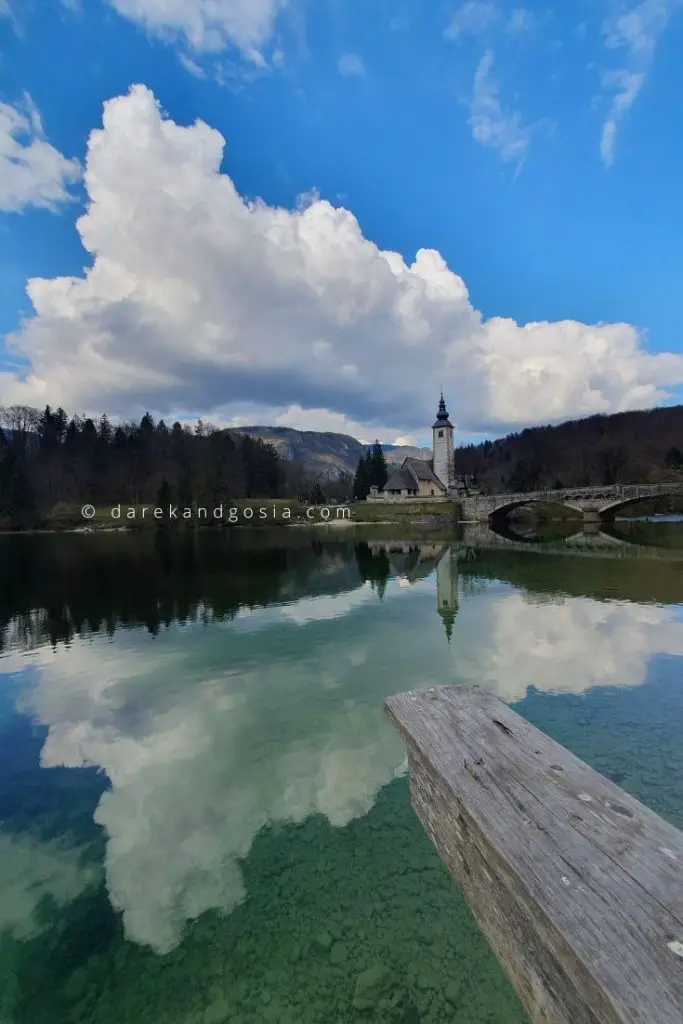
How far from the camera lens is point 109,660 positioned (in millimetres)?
18516

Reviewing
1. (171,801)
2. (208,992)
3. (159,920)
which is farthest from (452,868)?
(171,801)

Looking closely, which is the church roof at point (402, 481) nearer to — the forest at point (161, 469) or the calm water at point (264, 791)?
the forest at point (161, 469)

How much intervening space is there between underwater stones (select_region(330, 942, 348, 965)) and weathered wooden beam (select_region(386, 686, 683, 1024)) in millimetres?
4261

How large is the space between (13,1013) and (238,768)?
4.98 meters

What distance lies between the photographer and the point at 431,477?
4820 inches

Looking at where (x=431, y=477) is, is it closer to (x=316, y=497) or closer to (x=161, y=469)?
(x=316, y=497)

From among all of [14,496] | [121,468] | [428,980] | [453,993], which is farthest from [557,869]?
[121,468]

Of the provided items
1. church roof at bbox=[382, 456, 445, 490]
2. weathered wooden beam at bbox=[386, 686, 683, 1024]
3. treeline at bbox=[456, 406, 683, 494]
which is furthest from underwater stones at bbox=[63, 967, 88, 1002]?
treeline at bbox=[456, 406, 683, 494]

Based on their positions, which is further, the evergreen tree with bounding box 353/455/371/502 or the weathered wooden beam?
the evergreen tree with bounding box 353/455/371/502

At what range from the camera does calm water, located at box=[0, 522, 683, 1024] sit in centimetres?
592

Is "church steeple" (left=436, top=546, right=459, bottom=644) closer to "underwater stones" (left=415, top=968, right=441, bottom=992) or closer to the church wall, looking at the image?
"underwater stones" (left=415, top=968, right=441, bottom=992)

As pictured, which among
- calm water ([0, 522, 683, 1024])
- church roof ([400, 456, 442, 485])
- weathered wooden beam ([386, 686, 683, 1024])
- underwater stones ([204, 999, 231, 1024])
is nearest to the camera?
weathered wooden beam ([386, 686, 683, 1024])

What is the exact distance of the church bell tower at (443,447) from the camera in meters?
122

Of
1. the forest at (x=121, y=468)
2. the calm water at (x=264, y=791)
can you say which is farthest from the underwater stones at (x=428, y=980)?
the forest at (x=121, y=468)
